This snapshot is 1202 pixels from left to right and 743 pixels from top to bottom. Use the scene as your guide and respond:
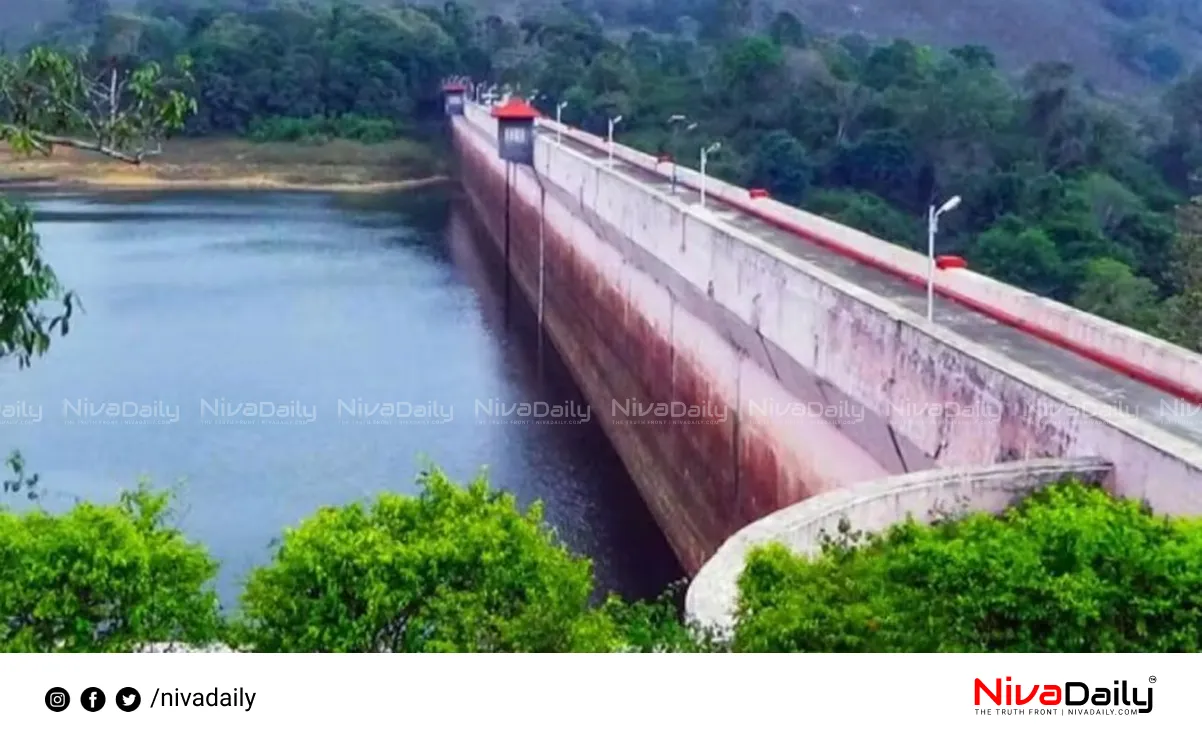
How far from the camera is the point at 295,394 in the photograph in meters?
23.2

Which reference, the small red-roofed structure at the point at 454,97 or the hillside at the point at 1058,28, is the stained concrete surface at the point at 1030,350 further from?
the hillside at the point at 1058,28

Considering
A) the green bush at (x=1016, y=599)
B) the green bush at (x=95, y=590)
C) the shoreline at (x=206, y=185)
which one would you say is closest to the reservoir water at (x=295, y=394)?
the green bush at (x=95, y=590)

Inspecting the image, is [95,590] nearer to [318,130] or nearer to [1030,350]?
[1030,350]

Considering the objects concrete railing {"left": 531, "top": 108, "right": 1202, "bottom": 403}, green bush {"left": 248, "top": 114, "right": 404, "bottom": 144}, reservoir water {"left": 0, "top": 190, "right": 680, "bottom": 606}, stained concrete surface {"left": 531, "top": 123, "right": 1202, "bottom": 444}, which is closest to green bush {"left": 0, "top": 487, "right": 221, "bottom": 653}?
reservoir water {"left": 0, "top": 190, "right": 680, "bottom": 606}

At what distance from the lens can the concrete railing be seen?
11359 millimetres

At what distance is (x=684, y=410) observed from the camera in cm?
1850

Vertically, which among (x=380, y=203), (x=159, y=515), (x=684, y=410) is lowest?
(x=380, y=203)

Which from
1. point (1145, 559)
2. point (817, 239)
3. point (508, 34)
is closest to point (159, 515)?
point (1145, 559)

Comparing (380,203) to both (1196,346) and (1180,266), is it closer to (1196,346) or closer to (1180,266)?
(1180,266)

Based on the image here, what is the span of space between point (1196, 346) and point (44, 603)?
15.8 metres

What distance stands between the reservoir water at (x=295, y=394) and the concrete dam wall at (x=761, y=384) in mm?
929
